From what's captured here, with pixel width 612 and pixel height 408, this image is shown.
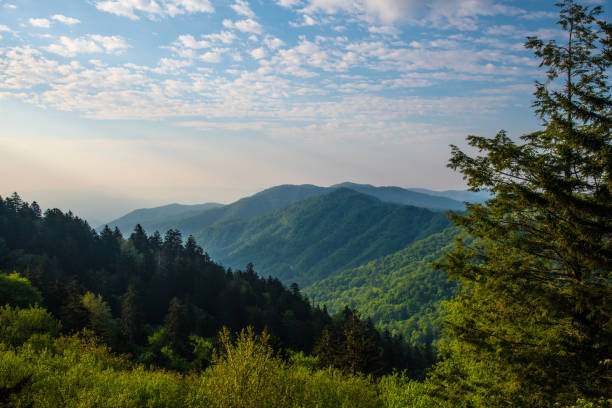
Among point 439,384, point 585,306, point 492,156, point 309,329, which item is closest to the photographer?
point 585,306

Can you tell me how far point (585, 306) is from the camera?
1009cm

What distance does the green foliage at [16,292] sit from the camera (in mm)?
44531

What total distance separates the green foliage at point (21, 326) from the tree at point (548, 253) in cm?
3751

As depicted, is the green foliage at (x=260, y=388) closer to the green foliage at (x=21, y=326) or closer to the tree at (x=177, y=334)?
the green foliage at (x=21, y=326)

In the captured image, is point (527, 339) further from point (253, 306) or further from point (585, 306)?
point (253, 306)

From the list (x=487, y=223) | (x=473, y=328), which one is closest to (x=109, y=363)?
(x=473, y=328)

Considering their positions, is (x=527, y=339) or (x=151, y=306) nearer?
(x=527, y=339)

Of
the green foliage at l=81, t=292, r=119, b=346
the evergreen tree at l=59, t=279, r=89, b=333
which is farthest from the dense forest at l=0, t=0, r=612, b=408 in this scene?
the green foliage at l=81, t=292, r=119, b=346

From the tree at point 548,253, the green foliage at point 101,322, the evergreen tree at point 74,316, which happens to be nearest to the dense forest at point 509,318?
the tree at point 548,253

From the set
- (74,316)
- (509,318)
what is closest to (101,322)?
(74,316)

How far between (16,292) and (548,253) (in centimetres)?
5962

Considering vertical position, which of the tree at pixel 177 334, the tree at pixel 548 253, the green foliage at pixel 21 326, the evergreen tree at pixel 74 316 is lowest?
the tree at pixel 177 334

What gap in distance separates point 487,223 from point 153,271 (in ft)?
301

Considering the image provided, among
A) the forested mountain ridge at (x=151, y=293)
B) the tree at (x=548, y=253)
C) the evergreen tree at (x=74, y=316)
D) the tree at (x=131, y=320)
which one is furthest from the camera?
the tree at (x=131, y=320)
